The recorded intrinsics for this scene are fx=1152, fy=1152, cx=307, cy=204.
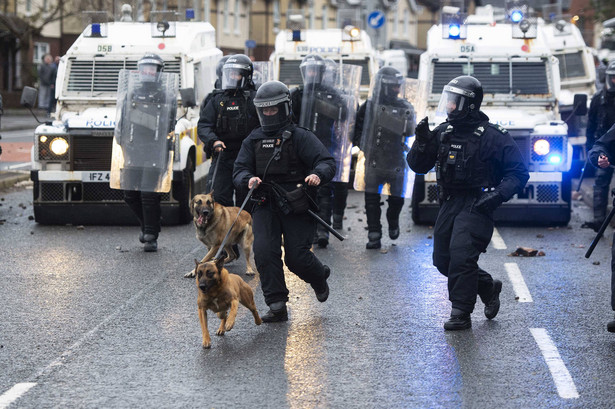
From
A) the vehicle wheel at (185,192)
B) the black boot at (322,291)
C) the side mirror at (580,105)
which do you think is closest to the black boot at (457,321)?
the black boot at (322,291)

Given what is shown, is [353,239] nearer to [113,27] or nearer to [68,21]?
[113,27]

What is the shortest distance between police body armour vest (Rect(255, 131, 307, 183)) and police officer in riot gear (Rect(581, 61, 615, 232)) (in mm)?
6139

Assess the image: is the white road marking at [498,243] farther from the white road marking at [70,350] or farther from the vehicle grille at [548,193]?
the white road marking at [70,350]

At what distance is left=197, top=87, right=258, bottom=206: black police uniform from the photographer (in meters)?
11.3

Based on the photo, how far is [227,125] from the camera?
11.3m

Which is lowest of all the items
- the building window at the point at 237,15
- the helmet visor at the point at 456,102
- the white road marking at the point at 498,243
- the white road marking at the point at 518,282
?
the white road marking at the point at 498,243

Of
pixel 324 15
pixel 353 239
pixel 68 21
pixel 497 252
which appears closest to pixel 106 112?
pixel 353 239

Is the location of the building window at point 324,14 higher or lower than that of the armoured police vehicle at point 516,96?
higher

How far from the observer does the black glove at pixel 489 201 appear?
26.6 ft

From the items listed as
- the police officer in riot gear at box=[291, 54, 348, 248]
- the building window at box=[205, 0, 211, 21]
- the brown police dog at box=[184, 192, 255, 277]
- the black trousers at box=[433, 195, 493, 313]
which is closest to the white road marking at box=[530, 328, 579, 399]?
the black trousers at box=[433, 195, 493, 313]

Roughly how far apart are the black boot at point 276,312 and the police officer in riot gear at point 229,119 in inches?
115

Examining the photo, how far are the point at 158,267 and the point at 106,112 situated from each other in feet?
13.5

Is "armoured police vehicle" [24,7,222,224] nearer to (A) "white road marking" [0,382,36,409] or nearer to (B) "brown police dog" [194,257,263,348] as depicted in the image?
(B) "brown police dog" [194,257,263,348]

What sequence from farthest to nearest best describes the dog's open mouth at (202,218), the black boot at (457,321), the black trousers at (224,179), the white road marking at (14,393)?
the black trousers at (224,179) → the dog's open mouth at (202,218) → the black boot at (457,321) → the white road marking at (14,393)
